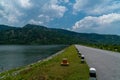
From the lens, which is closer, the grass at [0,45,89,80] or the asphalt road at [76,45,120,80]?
the asphalt road at [76,45,120,80]

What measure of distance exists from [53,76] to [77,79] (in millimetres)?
2605

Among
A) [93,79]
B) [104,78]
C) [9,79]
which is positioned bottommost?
[9,79]

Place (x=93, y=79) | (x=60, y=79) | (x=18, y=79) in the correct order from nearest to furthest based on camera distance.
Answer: (x=93, y=79), (x=60, y=79), (x=18, y=79)

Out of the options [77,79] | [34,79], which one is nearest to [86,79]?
[77,79]

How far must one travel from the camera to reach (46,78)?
A: 725 inches

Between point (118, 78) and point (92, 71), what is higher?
point (92, 71)

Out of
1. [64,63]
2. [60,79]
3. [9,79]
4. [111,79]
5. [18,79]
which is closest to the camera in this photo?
[111,79]

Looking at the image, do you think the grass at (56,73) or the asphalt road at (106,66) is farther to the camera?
the grass at (56,73)

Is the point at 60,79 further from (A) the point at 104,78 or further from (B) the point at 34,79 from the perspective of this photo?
(A) the point at 104,78

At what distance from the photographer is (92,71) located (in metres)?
9.43

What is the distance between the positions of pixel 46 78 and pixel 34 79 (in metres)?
1.05

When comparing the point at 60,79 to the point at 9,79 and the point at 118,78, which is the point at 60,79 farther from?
the point at 9,79

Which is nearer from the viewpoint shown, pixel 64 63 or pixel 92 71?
pixel 92 71

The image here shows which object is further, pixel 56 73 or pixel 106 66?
pixel 106 66
